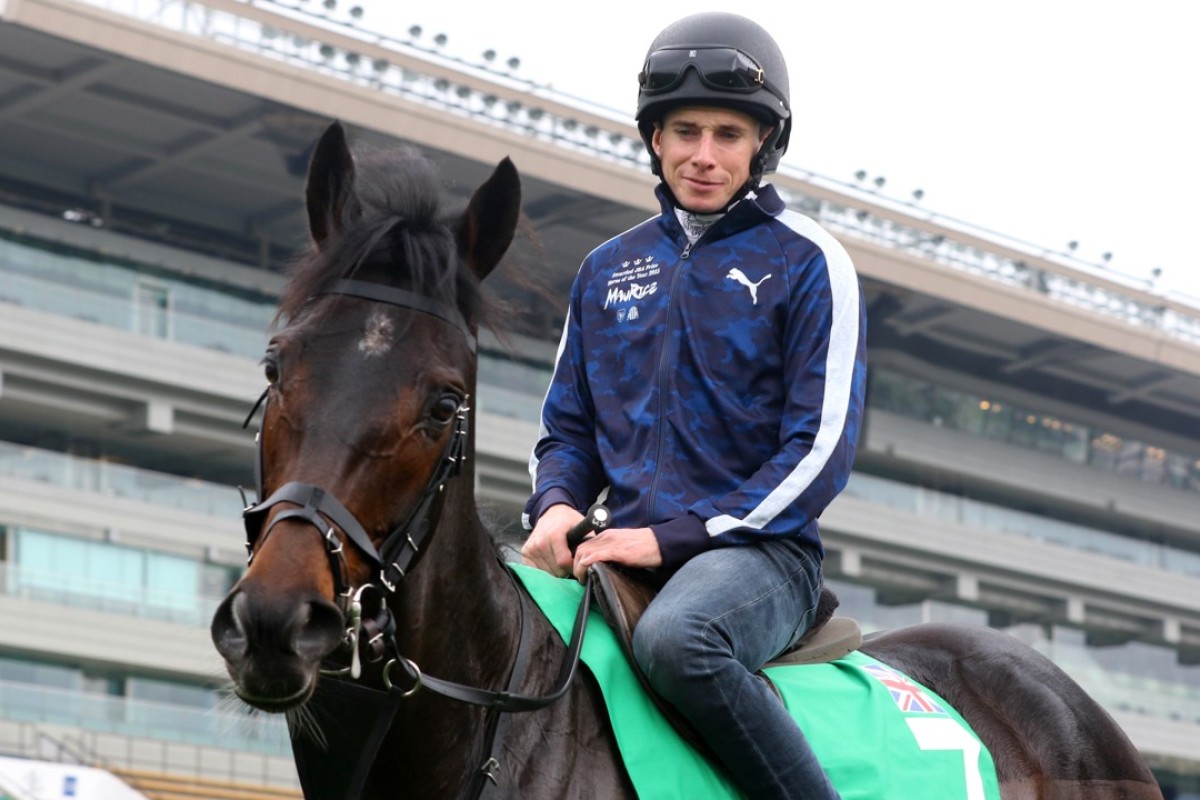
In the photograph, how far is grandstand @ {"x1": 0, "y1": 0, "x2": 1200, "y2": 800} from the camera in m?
25.4

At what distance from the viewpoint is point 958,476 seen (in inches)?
1572

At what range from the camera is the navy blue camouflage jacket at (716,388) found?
3674mm

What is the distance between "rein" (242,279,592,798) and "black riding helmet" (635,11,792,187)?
1.05 m

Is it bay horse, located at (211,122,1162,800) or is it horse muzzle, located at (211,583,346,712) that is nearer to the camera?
horse muzzle, located at (211,583,346,712)

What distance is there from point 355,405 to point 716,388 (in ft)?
3.54

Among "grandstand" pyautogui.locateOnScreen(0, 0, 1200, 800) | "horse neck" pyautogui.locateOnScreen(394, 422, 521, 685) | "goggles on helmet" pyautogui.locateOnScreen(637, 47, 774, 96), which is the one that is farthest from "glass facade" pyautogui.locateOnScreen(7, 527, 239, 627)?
"horse neck" pyautogui.locateOnScreen(394, 422, 521, 685)

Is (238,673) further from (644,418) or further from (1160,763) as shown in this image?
(1160,763)

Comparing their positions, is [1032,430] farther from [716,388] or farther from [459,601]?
[459,601]

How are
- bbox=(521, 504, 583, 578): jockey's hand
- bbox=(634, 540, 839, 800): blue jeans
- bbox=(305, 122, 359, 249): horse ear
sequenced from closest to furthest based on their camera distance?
bbox=(305, 122, 359, 249): horse ear < bbox=(634, 540, 839, 800): blue jeans < bbox=(521, 504, 583, 578): jockey's hand

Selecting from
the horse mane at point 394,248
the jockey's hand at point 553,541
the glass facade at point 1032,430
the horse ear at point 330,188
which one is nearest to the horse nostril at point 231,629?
the horse mane at point 394,248

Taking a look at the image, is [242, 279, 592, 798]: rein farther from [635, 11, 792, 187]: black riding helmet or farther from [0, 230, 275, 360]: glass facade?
[0, 230, 275, 360]: glass facade

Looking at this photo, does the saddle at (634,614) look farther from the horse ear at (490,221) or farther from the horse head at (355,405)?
the horse ear at (490,221)

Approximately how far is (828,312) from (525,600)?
91 cm

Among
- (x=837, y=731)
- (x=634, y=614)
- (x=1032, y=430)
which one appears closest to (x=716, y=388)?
(x=634, y=614)
